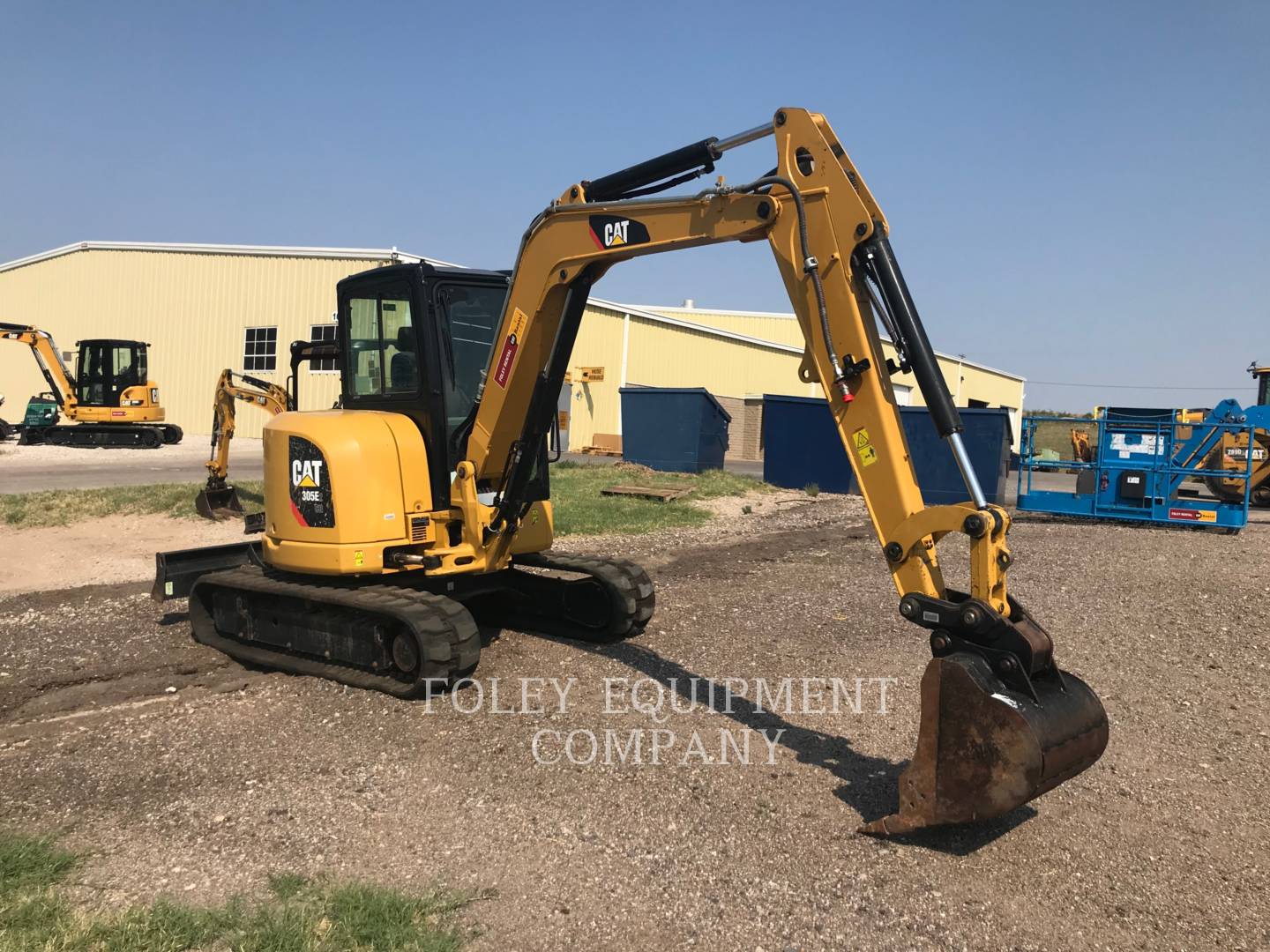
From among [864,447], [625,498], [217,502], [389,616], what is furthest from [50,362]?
[864,447]

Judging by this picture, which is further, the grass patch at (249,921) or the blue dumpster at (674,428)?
the blue dumpster at (674,428)

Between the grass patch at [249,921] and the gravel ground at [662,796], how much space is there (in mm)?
175

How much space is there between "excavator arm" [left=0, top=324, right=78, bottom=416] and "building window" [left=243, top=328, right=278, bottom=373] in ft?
15.6

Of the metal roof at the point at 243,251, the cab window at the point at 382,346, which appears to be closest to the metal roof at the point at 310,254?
the metal roof at the point at 243,251

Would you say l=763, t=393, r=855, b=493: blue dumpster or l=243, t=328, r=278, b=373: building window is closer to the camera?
l=763, t=393, r=855, b=493: blue dumpster

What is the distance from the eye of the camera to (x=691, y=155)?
18.8 ft

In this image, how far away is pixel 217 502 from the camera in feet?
46.8

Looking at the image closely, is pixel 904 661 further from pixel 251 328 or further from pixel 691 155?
pixel 251 328

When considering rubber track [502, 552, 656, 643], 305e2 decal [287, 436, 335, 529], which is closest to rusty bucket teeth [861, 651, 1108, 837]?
rubber track [502, 552, 656, 643]

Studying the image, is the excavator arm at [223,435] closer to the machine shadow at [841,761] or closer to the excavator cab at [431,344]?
the excavator cab at [431,344]

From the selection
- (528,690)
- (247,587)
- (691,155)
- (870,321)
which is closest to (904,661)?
(528,690)

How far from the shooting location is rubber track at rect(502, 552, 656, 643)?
25.1 feet

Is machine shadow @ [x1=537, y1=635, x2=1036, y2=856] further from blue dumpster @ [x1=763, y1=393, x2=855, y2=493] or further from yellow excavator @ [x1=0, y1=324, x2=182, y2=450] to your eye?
yellow excavator @ [x1=0, y1=324, x2=182, y2=450]

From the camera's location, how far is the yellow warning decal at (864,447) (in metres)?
4.99
